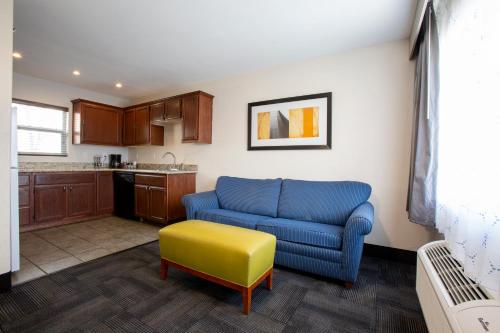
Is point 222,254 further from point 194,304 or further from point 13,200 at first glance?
point 13,200

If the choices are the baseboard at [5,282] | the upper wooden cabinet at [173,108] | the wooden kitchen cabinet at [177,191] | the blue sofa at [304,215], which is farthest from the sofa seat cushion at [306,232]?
the upper wooden cabinet at [173,108]

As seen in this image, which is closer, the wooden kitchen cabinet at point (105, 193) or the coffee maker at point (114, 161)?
the wooden kitchen cabinet at point (105, 193)

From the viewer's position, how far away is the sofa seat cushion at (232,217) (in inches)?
101

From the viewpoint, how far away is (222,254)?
1720 mm

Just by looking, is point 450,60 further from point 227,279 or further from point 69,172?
point 69,172

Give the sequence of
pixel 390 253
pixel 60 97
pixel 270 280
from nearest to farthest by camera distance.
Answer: pixel 270 280, pixel 390 253, pixel 60 97

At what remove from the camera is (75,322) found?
5.00ft

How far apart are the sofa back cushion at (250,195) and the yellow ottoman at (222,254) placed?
2.84ft

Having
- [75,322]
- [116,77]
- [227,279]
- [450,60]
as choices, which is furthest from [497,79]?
[116,77]

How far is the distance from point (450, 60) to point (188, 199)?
281 centimetres

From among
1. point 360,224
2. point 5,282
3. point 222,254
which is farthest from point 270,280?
point 5,282

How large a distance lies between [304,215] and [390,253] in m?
1.06

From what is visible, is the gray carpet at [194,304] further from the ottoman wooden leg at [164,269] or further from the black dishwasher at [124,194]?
the black dishwasher at [124,194]

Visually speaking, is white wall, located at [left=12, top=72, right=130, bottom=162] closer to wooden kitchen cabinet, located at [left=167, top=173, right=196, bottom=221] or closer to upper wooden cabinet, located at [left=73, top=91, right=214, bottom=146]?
upper wooden cabinet, located at [left=73, top=91, right=214, bottom=146]
